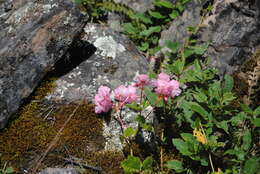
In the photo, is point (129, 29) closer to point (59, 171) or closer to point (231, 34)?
point (231, 34)

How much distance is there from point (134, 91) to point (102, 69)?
0.69 meters

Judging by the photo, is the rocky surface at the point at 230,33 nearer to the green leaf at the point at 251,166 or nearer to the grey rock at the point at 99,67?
the grey rock at the point at 99,67

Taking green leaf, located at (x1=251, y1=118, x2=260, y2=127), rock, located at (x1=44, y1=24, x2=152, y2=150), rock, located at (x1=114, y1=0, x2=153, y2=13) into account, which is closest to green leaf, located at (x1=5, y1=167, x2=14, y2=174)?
rock, located at (x1=44, y1=24, x2=152, y2=150)

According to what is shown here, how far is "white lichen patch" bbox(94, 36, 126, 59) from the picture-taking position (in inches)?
172

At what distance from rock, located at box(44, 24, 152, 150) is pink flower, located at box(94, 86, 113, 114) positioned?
0.19 metres

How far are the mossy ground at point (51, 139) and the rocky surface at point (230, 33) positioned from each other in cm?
164

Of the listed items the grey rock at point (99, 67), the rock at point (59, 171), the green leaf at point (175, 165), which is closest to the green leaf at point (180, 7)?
the grey rock at point (99, 67)

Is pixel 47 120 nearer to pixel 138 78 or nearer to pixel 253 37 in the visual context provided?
pixel 138 78

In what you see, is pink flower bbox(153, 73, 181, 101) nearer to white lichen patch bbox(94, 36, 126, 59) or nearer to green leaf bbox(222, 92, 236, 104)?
green leaf bbox(222, 92, 236, 104)

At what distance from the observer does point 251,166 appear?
10.4 feet

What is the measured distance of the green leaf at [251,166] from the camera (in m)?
3.14

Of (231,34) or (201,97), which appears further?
(231,34)

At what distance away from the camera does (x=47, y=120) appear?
3.79 metres

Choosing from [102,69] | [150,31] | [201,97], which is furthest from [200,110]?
[150,31]
